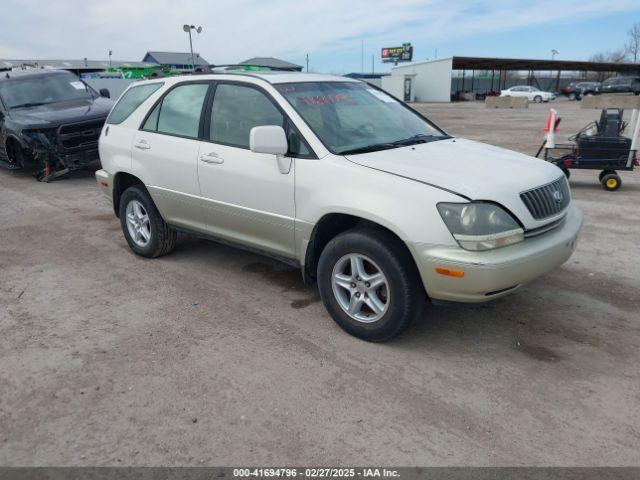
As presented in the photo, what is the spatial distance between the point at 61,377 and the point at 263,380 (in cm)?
128

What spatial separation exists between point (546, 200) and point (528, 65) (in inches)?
2257

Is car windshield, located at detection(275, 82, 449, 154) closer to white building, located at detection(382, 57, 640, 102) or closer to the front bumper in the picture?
the front bumper

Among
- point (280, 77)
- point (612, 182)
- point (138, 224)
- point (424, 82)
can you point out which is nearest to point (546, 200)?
point (280, 77)

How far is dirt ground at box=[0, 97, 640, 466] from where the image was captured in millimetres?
2637

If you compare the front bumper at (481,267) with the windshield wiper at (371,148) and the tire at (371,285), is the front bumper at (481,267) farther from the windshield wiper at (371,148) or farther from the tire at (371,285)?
the windshield wiper at (371,148)

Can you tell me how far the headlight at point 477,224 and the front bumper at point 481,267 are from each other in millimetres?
56

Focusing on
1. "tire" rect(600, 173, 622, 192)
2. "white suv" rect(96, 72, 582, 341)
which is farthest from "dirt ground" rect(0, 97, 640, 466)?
"tire" rect(600, 173, 622, 192)

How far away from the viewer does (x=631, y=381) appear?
312 cm

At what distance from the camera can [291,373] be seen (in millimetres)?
3291

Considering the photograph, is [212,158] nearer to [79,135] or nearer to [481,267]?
[481,267]

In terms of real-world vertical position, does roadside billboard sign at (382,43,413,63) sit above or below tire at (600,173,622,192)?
above

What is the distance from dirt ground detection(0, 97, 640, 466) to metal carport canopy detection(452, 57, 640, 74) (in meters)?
48.1

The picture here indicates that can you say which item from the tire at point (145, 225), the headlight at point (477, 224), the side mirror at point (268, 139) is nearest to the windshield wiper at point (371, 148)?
the side mirror at point (268, 139)

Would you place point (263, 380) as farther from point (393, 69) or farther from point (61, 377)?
point (393, 69)
